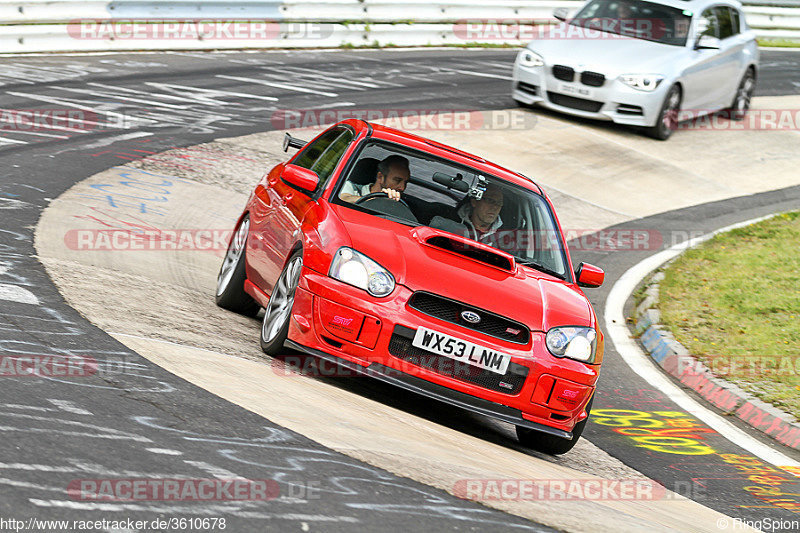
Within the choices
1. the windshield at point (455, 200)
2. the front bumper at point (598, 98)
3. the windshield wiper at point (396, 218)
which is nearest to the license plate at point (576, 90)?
the front bumper at point (598, 98)

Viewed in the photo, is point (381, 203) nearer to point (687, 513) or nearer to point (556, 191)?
point (687, 513)

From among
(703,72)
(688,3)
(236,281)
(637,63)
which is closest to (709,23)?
(688,3)

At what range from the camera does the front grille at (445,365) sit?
6004 mm

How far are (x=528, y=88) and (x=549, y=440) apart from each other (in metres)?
12.3

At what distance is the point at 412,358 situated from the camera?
602 centimetres

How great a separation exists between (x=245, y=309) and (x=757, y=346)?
4.23m

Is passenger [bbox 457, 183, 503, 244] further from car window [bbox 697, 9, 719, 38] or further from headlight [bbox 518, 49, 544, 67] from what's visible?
car window [bbox 697, 9, 719, 38]

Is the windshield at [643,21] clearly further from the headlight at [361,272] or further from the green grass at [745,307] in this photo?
the headlight at [361,272]

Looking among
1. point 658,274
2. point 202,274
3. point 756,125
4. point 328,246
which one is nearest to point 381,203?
point 328,246

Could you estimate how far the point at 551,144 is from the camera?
1686 centimetres

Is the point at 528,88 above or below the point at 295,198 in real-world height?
below

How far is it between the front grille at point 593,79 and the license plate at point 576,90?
0.11 m

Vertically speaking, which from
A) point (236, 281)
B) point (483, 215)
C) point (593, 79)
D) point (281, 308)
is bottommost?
point (236, 281)

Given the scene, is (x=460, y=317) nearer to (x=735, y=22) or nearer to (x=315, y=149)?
(x=315, y=149)
